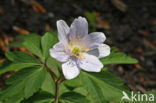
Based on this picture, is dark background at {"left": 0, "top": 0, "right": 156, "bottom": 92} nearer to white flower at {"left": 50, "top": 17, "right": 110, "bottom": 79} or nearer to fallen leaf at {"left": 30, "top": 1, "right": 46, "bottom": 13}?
fallen leaf at {"left": 30, "top": 1, "right": 46, "bottom": 13}

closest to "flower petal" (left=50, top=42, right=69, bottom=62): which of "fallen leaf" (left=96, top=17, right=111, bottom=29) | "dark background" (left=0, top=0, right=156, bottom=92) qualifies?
"dark background" (left=0, top=0, right=156, bottom=92)

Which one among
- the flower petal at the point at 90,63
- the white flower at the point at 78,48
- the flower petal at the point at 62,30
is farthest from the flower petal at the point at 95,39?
the flower petal at the point at 62,30

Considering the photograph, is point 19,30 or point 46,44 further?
point 19,30

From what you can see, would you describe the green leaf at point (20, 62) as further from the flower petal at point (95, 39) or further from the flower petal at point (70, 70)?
the flower petal at point (95, 39)

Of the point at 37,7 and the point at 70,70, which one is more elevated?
the point at 37,7

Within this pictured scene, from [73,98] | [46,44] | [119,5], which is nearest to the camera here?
[73,98]

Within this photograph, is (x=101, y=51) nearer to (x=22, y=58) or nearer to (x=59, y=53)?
(x=59, y=53)

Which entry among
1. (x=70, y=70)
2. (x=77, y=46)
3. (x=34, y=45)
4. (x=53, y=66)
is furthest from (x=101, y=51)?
(x=34, y=45)
